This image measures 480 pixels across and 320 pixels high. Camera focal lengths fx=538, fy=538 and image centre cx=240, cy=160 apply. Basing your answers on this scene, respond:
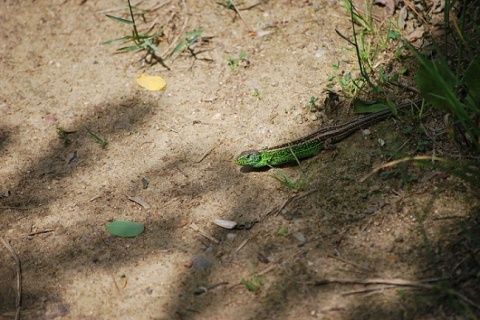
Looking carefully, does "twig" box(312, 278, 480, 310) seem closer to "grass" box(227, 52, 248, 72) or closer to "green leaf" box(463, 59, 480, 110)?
"green leaf" box(463, 59, 480, 110)

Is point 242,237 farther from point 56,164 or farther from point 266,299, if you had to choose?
point 56,164

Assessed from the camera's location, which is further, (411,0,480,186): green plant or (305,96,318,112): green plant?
(305,96,318,112): green plant

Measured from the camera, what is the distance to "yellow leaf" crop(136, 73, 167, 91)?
4758 millimetres

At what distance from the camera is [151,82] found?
4.80 m

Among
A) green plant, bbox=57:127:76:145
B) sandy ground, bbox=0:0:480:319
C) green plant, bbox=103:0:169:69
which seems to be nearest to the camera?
sandy ground, bbox=0:0:480:319

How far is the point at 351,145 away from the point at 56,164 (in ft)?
7.60

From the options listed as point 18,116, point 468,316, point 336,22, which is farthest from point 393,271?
point 18,116

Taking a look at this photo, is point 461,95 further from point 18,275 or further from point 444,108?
point 18,275

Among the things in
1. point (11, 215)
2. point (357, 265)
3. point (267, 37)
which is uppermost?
point (267, 37)

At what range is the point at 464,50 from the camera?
410 cm

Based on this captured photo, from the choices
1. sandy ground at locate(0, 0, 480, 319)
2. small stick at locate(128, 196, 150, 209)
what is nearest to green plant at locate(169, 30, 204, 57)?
sandy ground at locate(0, 0, 480, 319)

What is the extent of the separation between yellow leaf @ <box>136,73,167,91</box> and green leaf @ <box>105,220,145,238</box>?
1.48 m

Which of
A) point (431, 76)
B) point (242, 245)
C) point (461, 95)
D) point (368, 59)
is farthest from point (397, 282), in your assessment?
point (368, 59)

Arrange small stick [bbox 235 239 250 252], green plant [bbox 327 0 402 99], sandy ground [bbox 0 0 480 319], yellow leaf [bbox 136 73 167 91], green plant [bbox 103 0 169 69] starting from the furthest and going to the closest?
green plant [bbox 103 0 169 69] < yellow leaf [bbox 136 73 167 91] < green plant [bbox 327 0 402 99] < small stick [bbox 235 239 250 252] < sandy ground [bbox 0 0 480 319]
